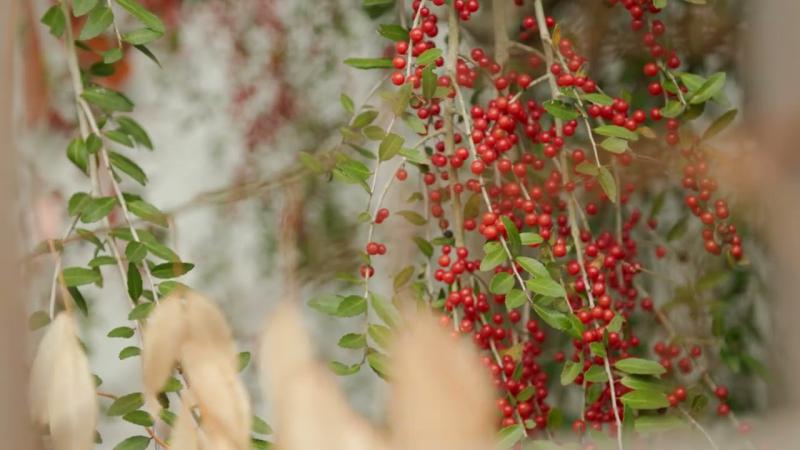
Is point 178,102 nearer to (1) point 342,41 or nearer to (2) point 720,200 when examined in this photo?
(1) point 342,41

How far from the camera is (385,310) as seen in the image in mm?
486

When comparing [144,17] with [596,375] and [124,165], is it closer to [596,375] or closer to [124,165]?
[124,165]

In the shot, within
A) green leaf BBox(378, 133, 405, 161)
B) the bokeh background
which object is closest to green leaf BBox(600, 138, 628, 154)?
green leaf BBox(378, 133, 405, 161)

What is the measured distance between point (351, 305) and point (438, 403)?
26cm

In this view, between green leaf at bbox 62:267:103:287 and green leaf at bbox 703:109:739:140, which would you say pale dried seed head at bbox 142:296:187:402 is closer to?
green leaf at bbox 62:267:103:287

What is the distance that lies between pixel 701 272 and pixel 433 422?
0.58 meters

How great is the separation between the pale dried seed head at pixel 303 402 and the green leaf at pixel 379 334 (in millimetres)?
165

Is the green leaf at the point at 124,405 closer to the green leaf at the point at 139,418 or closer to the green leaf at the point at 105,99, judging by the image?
the green leaf at the point at 139,418

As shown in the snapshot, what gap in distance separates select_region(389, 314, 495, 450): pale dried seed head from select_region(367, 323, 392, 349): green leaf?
0.21 metres

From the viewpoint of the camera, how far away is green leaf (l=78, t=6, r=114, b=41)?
50 cm

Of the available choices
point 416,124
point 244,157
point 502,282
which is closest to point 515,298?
point 502,282

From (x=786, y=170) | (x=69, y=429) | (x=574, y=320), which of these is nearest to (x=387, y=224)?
(x=574, y=320)

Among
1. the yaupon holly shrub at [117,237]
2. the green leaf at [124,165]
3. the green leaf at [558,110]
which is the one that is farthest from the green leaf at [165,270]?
the green leaf at [558,110]

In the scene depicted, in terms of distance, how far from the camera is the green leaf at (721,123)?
0.50 metres
